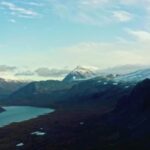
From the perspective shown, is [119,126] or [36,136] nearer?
[119,126]

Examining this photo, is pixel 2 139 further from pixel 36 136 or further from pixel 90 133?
pixel 90 133

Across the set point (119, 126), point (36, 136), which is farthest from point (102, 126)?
point (36, 136)

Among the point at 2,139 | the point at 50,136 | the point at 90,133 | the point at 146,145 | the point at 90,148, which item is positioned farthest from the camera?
the point at 2,139

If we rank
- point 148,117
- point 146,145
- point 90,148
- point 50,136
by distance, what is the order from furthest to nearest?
point 50,136, point 148,117, point 90,148, point 146,145

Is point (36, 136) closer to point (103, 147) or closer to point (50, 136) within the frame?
point (50, 136)

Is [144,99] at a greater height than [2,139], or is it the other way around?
[144,99]

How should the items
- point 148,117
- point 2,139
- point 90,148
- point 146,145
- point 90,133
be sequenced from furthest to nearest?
point 2,139
point 90,133
point 148,117
point 90,148
point 146,145

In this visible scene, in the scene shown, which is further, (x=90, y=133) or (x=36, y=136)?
(x=36, y=136)

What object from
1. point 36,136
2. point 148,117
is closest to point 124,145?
point 148,117
